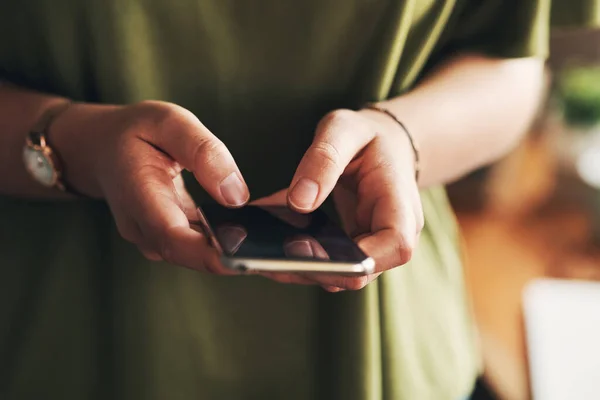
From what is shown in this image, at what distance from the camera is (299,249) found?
0.31 meters

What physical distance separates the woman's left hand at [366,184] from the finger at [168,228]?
0.04m

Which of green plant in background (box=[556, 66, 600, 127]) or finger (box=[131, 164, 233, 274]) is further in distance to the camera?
green plant in background (box=[556, 66, 600, 127])

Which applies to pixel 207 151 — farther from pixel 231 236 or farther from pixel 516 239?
pixel 516 239

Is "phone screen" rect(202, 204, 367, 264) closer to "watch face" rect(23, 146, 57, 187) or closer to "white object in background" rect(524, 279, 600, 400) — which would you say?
"watch face" rect(23, 146, 57, 187)

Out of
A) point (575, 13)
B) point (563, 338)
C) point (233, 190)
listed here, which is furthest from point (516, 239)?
point (233, 190)

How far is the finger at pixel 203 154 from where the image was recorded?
1.06ft

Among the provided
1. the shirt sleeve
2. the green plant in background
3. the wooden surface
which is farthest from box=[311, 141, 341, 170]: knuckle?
the green plant in background

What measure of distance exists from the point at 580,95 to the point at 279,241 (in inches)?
30.8

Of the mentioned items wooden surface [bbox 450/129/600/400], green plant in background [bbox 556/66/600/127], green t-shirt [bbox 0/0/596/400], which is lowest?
wooden surface [bbox 450/129/600/400]

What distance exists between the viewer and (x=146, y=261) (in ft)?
1.37

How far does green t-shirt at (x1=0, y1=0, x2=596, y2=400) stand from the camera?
39 cm

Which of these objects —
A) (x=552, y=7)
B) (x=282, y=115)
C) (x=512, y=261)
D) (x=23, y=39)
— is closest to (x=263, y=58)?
(x=282, y=115)

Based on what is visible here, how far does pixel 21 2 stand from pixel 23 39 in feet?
0.08

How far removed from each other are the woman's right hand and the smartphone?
0.02 metres
